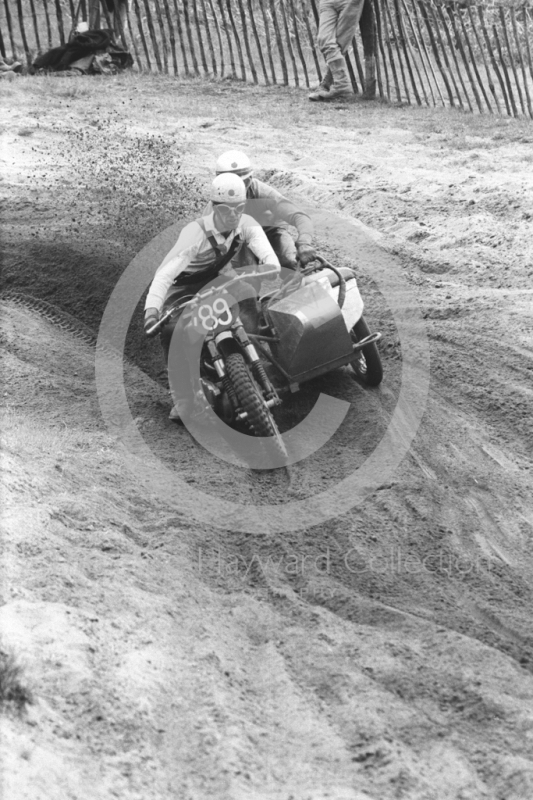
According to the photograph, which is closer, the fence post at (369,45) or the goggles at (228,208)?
the goggles at (228,208)

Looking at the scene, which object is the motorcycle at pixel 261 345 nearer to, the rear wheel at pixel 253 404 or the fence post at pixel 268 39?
the rear wheel at pixel 253 404

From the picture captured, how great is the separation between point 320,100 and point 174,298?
26.8 feet

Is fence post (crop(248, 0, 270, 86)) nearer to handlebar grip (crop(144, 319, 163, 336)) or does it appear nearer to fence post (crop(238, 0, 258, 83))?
fence post (crop(238, 0, 258, 83))

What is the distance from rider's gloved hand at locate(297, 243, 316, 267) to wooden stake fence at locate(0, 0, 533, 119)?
7.24 metres

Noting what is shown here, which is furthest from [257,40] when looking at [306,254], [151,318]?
[151,318]

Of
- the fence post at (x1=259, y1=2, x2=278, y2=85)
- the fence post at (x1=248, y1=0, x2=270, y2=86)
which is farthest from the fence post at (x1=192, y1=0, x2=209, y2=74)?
the fence post at (x1=259, y1=2, x2=278, y2=85)

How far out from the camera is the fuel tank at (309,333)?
19.7ft

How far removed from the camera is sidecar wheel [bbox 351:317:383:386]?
663 cm

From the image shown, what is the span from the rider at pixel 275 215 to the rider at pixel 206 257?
1.64 feet

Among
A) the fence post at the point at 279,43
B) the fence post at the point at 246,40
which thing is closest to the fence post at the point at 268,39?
the fence post at the point at 279,43

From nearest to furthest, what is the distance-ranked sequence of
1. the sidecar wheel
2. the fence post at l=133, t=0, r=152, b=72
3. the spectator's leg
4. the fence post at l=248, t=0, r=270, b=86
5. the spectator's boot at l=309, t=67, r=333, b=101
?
the sidecar wheel, the spectator's leg, the spectator's boot at l=309, t=67, r=333, b=101, the fence post at l=248, t=0, r=270, b=86, the fence post at l=133, t=0, r=152, b=72

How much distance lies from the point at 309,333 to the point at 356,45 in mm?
9330

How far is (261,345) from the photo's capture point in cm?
645

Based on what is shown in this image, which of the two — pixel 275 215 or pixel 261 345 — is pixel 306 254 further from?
pixel 261 345
